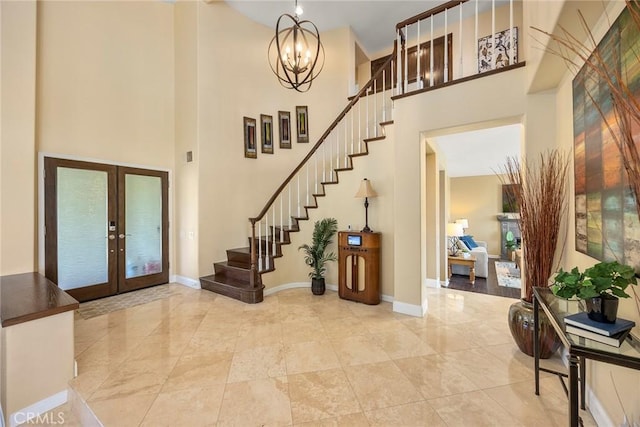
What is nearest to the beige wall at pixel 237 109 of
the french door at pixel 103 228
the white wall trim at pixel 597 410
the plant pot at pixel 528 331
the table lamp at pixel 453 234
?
the french door at pixel 103 228

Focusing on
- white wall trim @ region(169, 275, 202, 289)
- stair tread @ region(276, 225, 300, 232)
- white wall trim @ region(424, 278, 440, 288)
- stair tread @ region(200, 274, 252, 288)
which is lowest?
white wall trim @ region(424, 278, 440, 288)

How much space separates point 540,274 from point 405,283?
1.47m

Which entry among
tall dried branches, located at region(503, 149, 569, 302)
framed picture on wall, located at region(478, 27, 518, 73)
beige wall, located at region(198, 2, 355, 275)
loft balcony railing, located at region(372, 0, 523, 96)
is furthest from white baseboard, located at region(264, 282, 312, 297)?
framed picture on wall, located at region(478, 27, 518, 73)

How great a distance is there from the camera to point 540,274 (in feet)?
7.84

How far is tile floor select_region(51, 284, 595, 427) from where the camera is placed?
1.83 m

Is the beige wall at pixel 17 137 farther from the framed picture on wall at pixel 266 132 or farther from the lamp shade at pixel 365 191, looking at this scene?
the lamp shade at pixel 365 191

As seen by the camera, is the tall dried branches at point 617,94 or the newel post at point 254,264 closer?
the tall dried branches at point 617,94

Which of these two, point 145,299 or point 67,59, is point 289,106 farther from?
point 145,299

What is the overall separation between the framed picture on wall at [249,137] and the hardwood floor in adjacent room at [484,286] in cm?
463

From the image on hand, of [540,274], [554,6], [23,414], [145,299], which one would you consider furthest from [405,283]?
[145,299]

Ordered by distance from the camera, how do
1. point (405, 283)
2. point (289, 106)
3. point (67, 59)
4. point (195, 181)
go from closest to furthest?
point (405, 283), point (67, 59), point (195, 181), point (289, 106)

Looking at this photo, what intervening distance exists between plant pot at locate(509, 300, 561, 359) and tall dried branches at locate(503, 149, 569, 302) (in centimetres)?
14

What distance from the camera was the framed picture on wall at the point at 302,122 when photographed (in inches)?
224

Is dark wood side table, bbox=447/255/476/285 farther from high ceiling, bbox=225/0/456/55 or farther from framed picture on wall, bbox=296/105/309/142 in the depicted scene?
high ceiling, bbox=225/0/456/55
